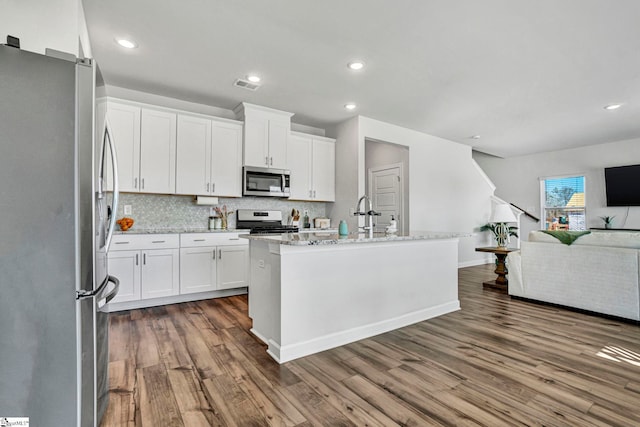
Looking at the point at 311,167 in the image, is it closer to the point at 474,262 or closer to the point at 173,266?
the point at 173,266

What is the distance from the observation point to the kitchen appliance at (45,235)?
1154 millimetres

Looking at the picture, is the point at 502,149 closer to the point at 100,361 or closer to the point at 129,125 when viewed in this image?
the point at 129,125

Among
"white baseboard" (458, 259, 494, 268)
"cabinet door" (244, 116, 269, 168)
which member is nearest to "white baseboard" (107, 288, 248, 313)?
"cabinet door" (244, 116, 269, 168)

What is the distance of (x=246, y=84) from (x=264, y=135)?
3.01ft

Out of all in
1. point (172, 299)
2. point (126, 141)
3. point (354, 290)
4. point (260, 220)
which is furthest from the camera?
point (260, 220)

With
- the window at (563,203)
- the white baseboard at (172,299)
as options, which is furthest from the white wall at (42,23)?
the window at (563,203)

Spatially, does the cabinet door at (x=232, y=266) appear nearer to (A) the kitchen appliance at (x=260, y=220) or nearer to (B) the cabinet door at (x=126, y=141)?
(A) the kitchen appliance at (x=260, y=220)

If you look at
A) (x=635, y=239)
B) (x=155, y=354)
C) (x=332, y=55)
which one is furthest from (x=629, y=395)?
(x=332, y=55)

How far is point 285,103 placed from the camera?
446cm

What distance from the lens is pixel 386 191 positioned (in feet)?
20.7

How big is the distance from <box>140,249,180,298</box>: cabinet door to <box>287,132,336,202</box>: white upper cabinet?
203cm

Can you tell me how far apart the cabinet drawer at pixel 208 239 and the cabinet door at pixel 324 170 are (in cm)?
162

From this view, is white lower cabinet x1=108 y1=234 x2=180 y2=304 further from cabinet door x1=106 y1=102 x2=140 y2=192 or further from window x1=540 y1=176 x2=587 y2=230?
window x1=540 y1=176 x2=587 y2=230

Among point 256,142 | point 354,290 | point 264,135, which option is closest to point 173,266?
point 256,142
